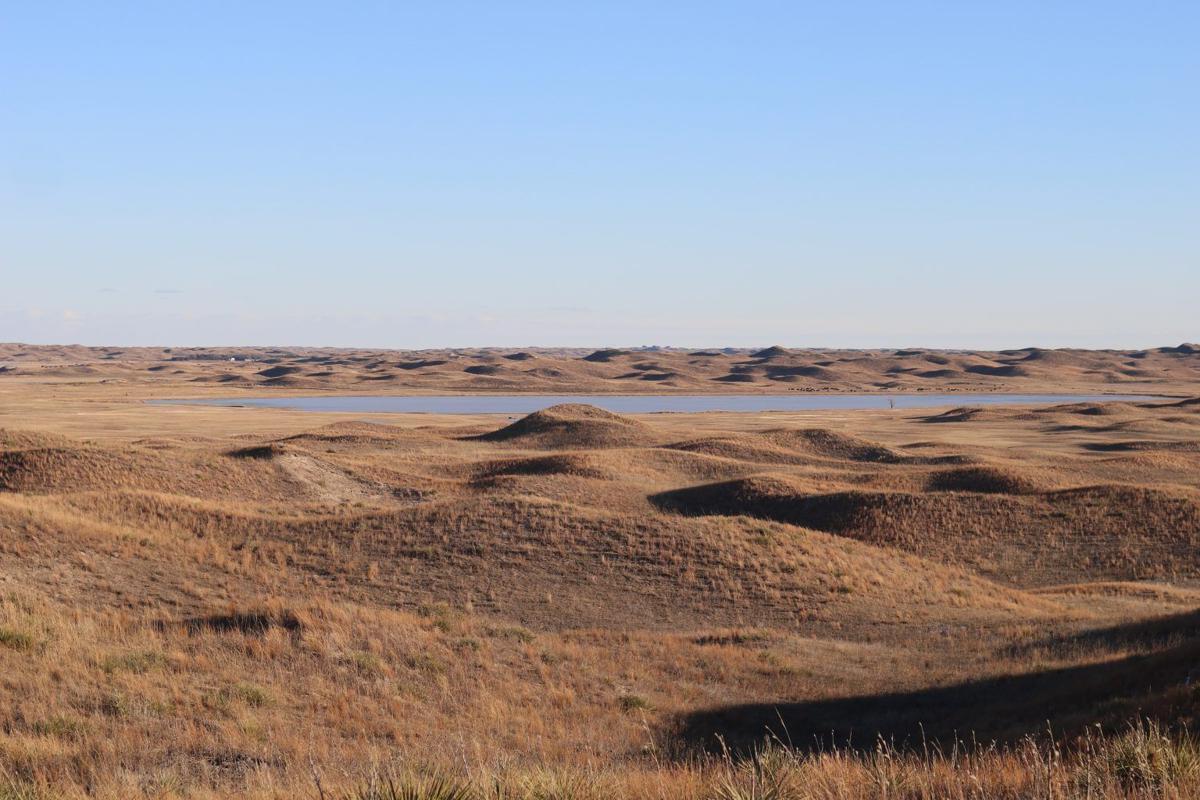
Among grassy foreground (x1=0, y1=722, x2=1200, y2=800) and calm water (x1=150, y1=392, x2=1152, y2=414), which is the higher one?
grassy foreground (x1=0, y1=722, x2=1200, y2=800)

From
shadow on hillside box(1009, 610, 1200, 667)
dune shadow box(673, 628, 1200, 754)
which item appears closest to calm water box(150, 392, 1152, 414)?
shadow on hillside box(1009, 610, 1200, 667)

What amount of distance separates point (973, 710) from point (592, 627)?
32.2ft

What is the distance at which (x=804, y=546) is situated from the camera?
3156cm

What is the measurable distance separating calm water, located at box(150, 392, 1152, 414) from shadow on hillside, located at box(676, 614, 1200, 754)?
97.3m

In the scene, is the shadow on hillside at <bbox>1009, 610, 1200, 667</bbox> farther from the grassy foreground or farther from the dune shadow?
the grassy foreground

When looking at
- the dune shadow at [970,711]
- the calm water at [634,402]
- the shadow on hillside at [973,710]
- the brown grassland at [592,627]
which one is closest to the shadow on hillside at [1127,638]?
the brown grassland at [592,627]

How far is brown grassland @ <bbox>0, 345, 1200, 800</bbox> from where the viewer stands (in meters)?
10.5

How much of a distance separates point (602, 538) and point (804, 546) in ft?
19.7

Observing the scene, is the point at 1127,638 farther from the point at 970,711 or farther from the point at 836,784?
the point at 836,784

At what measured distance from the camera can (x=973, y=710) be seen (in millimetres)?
16641

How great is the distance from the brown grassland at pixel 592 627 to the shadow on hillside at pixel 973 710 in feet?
0.27

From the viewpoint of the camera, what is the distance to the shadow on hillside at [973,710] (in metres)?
13.5

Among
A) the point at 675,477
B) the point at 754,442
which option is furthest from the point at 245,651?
the point at 754,442

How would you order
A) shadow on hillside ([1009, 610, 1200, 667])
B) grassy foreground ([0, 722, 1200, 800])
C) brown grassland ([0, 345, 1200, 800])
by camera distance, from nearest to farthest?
grassy foreground ([0, 722, 1200, 800])
brown grassland ([0, 345, 1200, 800])
shadow on hillside ([1009, 610, 1200, 667])
